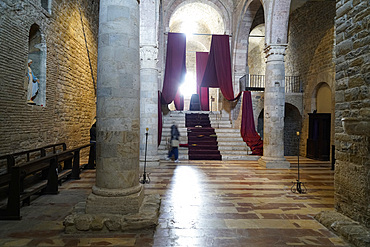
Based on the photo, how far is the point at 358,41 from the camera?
125 inches

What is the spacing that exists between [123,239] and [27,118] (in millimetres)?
4097

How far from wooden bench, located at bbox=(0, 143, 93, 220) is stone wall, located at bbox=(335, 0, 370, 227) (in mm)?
4285

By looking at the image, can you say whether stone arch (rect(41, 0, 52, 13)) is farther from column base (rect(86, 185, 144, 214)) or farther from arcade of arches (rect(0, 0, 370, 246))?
column base (rect(86, 185, 144, 214))

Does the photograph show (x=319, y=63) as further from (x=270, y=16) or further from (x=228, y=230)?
(x=228, y=230)

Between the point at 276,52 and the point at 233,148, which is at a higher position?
the point at 276,52

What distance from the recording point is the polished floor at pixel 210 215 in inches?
114

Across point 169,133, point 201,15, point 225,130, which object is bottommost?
point 169,133

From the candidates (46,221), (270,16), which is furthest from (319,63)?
(46,221)

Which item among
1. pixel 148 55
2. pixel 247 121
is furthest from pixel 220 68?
pixel 148 55

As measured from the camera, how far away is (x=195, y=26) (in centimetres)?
1714

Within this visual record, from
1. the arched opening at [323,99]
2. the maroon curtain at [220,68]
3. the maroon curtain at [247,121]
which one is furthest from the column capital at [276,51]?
the arched opening at [323,99]

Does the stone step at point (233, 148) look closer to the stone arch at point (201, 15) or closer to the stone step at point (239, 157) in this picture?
the stone step at point (239, 157)

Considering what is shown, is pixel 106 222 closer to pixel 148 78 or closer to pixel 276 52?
pixel 148 78

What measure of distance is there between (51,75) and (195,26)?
12.5 meters
